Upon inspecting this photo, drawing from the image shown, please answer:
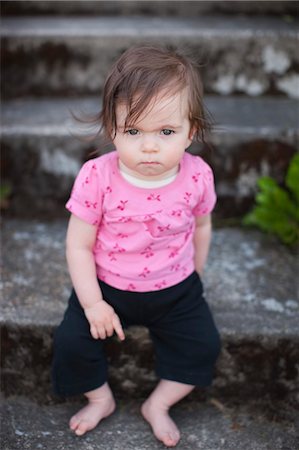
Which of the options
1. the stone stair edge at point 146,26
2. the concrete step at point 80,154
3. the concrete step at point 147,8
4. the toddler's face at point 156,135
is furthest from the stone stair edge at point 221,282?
the concrete step at point 147,8

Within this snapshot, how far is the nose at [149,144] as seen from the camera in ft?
5.16

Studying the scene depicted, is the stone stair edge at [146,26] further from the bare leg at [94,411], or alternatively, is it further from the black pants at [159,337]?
the bare leg at [94,411]

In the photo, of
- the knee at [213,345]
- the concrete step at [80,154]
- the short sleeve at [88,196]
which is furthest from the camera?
the concrete step at [80,154]

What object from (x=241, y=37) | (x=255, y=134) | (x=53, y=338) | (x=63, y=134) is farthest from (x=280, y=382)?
(x=241, y=37)

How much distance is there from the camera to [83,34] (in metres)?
2.73

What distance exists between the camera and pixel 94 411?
1870mm

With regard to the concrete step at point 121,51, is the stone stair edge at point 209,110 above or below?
below

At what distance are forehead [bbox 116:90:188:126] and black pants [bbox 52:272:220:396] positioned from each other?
1.72 feet

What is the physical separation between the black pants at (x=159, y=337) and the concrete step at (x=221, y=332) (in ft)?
0.27

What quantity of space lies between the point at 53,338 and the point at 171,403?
425mm

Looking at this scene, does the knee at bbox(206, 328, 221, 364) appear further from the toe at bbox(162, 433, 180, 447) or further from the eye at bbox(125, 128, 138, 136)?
the eye at bbox(125, 128, 138, 136)

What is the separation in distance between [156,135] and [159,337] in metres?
0.66

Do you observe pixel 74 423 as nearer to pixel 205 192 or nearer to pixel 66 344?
pixel 66 344

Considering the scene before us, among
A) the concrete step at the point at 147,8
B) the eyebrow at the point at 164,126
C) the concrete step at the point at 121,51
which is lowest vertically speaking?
the concrete step at the point at 121,51
